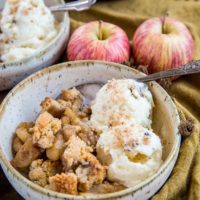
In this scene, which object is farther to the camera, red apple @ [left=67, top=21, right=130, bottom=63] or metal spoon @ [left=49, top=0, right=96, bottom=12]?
metal spoon @ [left=49, top=0, right=96, bottom=12]

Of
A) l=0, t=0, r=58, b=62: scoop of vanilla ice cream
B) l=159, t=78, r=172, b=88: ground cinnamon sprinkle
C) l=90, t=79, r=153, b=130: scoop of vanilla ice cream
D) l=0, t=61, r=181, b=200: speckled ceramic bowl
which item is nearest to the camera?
l=0, t=61, r=181, b=200: speckled ceramic bowl

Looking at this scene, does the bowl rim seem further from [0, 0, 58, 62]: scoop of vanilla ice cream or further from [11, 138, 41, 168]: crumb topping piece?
[11, 138, 41, 168]: crumb topping piece

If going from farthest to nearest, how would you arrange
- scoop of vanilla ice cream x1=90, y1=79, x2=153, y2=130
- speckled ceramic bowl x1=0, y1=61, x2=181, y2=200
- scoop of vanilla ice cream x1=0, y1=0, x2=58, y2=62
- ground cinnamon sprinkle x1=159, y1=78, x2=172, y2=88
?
1. scoop of vanilla ice cream x1=0, y1=0, x2=58, y2=62
2. ground cinnamon sprinkle x1=159, y1=78, x2=172, y2=88
3. scoop of vanilla ice cream x1=90, y1=79, x2=153, y2=130
4. speckled ceramic bowl x1=0, y1=61, x2=181, y2=200

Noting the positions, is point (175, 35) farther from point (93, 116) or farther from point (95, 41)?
point (93, 116)

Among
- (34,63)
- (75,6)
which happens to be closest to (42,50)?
(34,63)

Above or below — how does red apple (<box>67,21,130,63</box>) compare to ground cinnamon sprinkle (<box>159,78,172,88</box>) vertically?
above

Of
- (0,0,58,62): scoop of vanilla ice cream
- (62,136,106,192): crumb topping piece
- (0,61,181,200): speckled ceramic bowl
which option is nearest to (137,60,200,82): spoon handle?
(0,61,181,200): speckled ceramic bowl

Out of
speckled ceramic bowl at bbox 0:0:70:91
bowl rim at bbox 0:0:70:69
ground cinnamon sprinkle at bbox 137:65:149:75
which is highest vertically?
bowl rim at bbox 0:0:70:69
